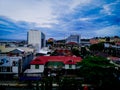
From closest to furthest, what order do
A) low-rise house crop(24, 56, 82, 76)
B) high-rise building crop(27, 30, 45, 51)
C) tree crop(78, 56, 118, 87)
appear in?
tree crop(78, 56, 118, 87)
low-rise house crop(24, 56, 82, 76)
high-rise building crop(27, 30, 45, 51)

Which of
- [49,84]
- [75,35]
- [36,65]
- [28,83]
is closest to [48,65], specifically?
[36,65]

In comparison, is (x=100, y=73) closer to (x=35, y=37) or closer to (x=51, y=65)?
(x=51, y=65)

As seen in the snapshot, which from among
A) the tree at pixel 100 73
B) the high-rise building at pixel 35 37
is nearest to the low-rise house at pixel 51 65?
the tree at pixel 100 73

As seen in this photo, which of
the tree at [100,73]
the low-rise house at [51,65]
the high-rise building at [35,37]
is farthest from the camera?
the high-rise building at [35,37]

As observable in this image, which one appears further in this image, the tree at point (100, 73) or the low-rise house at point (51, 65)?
the low-rise house at point (51, 65)

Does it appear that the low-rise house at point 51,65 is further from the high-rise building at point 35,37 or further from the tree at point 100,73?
the high-rise building at point 35,37

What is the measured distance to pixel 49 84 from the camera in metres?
14.6

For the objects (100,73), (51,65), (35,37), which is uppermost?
(35,37)

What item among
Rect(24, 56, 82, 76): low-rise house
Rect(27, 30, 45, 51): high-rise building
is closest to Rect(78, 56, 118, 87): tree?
Rect(24, 56, 82, 76): low-rise house

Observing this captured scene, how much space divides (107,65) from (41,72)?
6.08 metres

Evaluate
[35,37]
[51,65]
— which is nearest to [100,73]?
[51,65]

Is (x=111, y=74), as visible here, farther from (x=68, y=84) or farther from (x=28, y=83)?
(x=28, y=83)

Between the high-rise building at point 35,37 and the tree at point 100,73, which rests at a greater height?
the high-rise building at point 35,37

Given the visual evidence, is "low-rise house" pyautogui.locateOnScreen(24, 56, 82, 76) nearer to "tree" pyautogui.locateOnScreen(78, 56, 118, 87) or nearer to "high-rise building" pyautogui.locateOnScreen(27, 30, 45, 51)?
"tree" pyautogui.locateOnScreen(78, 56, 118, 87)
